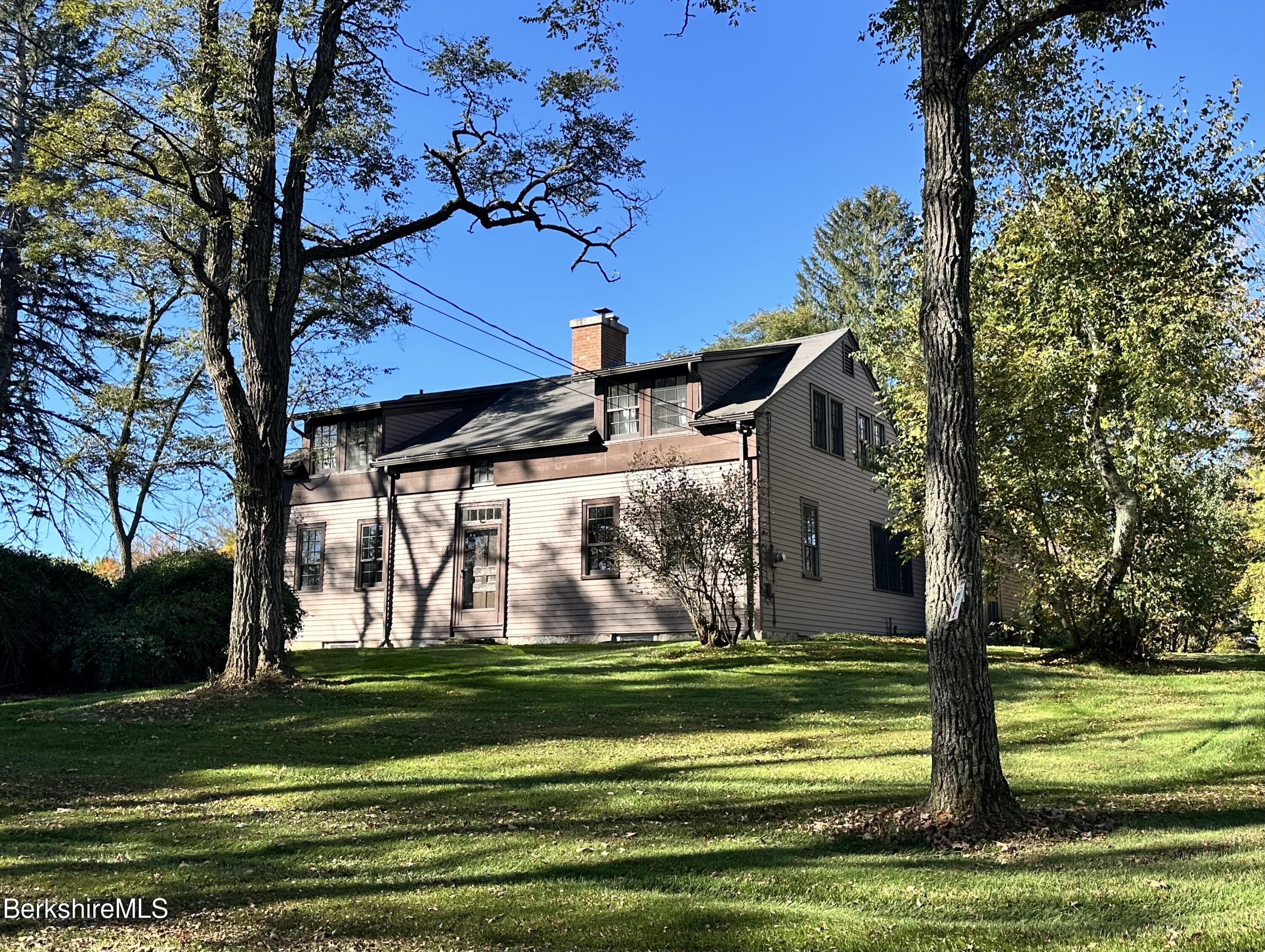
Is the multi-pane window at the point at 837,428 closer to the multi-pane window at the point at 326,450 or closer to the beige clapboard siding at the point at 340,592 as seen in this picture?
the beige clapboard siding at the point at 340,592

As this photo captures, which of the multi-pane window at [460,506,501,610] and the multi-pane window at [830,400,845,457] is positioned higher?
the multi-pane window at [830,400,845,457]

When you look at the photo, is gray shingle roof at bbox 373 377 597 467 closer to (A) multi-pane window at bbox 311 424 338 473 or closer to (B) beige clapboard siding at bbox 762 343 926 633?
(A) multi-pane window at bbox 311 424 338 473

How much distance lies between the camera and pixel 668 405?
20484mm

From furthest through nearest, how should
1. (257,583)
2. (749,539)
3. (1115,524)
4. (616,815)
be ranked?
1. (749,539)
2. (1115,524)
3. (257,583)
4. (616,815)

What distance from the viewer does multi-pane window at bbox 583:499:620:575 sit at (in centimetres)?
2069

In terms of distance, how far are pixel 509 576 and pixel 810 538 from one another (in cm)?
641

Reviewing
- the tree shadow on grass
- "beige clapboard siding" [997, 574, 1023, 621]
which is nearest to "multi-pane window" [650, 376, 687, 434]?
"beige clapboard siding" [997, 574, 1023, 621]

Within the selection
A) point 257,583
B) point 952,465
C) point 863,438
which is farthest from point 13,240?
point 952,465

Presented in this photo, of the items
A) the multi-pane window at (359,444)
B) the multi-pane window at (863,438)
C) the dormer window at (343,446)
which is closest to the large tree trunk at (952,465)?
the multi-pane window at (863,438)

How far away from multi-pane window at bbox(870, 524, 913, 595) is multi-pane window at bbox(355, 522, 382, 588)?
11470 mm

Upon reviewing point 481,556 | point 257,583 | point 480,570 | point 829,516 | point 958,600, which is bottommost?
point 958,600

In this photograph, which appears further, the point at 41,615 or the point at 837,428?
the point at 837,428

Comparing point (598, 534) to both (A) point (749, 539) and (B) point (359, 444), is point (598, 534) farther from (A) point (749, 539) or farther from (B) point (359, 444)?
(B) point (359, 444)

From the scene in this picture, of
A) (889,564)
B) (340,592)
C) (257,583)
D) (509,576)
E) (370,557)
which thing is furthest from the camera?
(889,564)
